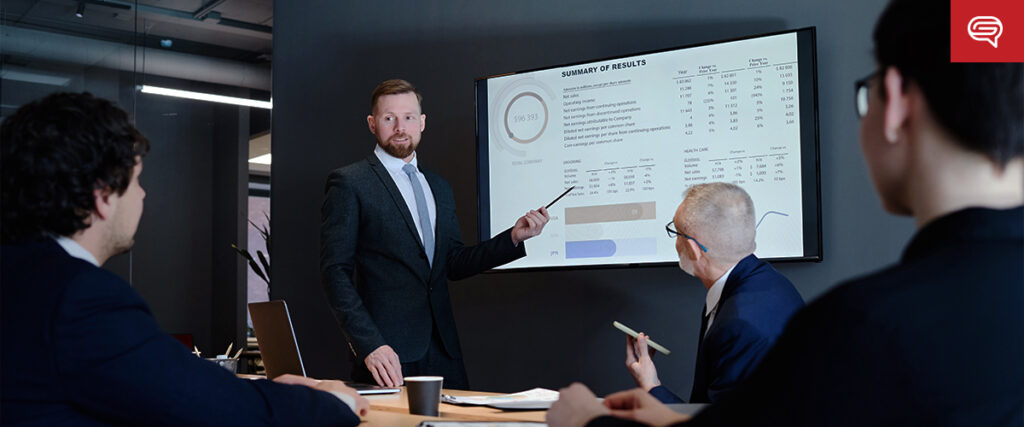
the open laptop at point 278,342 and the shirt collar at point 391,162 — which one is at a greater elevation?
the shirt collar at point 391,162

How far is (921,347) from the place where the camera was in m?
0.67

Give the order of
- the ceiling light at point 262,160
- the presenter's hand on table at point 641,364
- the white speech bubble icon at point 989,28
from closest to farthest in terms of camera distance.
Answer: the presenter's hand on table at point 641,364, the white speech bubble icon at point 989,28, the ceiling light at point 262,160

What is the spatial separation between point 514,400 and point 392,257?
1090 millimetres

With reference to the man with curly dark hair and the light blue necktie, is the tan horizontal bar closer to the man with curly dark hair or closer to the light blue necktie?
the light blue necktie

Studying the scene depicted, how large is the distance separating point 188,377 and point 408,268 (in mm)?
1597

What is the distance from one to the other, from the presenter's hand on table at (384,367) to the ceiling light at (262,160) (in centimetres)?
280

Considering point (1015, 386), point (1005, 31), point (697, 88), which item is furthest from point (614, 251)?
point (1015, 386)

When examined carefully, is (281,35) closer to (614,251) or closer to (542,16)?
(542,16)

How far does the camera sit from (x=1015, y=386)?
0.69 m

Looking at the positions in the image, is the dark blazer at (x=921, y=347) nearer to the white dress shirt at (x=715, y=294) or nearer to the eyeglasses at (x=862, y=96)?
the eyeglasses at (x=862, y=96)

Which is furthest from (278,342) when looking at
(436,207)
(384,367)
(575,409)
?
(575,409)

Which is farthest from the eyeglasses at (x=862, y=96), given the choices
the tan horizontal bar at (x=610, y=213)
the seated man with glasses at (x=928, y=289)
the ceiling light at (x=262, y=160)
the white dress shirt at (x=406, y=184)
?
the ceiling light at (x=262, y=160)

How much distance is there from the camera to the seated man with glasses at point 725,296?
1837 mm

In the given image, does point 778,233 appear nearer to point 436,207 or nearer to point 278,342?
point 436,207
